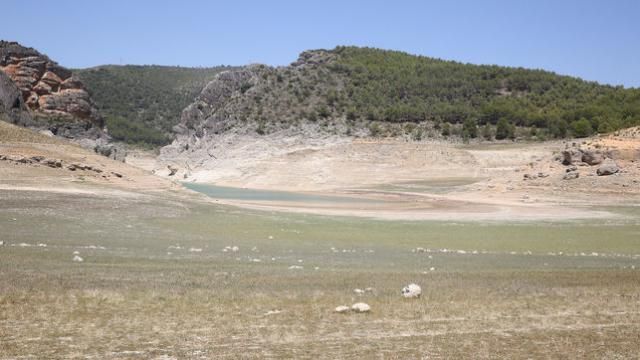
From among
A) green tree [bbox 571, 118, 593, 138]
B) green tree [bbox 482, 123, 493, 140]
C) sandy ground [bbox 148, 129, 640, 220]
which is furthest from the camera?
green tree [bbox 482, 123, 493, 140]

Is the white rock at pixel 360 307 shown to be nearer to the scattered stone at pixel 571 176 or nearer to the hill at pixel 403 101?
the scattered stone at pixel 571 176

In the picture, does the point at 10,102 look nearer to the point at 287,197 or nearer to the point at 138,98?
the point at 287,197

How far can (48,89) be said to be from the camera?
302 feet

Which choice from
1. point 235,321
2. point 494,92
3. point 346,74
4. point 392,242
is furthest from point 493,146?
point 235,321

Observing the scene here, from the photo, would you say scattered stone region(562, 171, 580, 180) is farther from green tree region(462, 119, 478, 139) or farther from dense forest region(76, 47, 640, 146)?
green tree region(462, 119, 478, 139)

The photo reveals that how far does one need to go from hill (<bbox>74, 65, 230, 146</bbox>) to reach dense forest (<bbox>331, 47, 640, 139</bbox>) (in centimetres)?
5498

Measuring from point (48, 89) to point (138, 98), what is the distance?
85.8 m

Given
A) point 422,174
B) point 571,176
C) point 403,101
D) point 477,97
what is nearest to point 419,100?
point 403,101

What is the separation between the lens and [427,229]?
102 feet

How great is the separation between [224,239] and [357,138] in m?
66.0

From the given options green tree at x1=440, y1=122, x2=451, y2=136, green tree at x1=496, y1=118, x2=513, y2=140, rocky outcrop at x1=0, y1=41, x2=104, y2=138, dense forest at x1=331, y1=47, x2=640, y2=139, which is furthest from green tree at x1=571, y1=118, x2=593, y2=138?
rocky outcrop at x1=0, y1=41, x2=104, y2=138

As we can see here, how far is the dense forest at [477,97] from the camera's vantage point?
90.3 metres

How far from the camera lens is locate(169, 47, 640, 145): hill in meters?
91.2

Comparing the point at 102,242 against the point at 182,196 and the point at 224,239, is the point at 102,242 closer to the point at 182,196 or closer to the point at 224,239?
the point at 224,239
